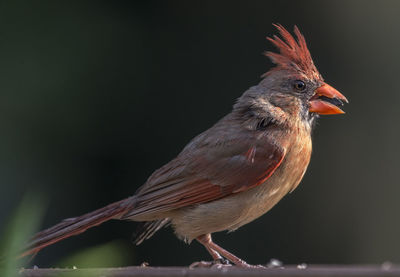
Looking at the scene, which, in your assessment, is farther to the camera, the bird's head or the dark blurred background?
the dark blurred background

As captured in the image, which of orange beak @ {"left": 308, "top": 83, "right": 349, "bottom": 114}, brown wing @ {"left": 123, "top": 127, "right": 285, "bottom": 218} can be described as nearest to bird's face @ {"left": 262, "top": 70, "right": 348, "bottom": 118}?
orange beak @ {"left": 308, "top": 83, "right": 349, "bottom": 114}

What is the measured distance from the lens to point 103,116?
17.7 feet

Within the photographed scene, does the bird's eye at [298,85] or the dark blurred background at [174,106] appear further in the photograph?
the dark blurred background at [174,106]

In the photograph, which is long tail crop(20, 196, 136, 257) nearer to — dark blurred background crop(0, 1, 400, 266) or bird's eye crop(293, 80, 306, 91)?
bird's eye crop(293, 80, 306, 91)

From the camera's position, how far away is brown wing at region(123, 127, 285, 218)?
3043mm

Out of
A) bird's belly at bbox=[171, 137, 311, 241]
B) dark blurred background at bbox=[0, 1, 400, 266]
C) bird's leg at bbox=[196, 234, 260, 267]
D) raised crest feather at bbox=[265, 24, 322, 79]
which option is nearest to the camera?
bird's belly at bbox=[171, 137, 311, 241]

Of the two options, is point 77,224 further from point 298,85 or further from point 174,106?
point 174,106

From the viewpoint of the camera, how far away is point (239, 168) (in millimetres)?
3113

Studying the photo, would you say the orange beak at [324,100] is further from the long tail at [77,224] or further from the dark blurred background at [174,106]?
the dark blurred background at [174,106]

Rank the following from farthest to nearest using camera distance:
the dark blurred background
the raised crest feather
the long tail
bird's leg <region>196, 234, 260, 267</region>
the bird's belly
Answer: the dark blurred background, the raised crest feather, bird's leg <region>196, 234, 260, 267</region>, the bird's belly, the long tail

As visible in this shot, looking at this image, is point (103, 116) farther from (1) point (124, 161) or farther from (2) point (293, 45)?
(2) point (293, 45)

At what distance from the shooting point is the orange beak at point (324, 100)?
3.43 metres

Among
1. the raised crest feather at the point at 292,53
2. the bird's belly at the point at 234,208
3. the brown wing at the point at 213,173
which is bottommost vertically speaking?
the bird's belly at the point at 234,208

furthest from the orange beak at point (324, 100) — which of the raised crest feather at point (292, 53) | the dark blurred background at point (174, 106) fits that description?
the dark blurred background at point (174, 106)
